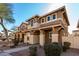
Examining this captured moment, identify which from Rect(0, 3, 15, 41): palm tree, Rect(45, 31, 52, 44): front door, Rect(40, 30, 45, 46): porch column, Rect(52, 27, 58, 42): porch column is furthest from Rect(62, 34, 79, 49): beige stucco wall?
Rect(0, 3, 15, 41): palm tree

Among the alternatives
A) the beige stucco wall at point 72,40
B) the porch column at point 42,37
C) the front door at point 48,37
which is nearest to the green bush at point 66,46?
the beige stucco wall at point 72,40

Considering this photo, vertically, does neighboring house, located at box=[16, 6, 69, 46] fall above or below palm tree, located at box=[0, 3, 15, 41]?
below

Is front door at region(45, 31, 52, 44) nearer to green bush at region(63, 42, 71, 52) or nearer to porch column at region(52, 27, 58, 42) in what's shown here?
porch column at region(52, 27, 58, 42)

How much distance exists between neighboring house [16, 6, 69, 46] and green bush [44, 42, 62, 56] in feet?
0.40

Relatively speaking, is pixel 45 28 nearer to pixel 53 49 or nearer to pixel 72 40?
pixel 53 49

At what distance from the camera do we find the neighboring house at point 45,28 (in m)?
4.21

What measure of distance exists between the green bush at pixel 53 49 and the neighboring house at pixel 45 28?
12 cm

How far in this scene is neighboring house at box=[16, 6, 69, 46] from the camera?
13.8 feet

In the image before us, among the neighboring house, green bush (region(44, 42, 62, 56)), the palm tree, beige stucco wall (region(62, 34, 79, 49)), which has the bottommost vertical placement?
green bush (region(44, 42, 62, 56))

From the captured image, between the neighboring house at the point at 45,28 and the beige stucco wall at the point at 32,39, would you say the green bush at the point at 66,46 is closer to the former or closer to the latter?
the neighboring house at the point at 45,28

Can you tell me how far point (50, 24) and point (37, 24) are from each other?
0.40 metres

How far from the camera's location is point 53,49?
416cm

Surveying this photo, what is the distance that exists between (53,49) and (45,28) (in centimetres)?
61

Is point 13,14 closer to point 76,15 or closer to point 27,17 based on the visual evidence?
point 27,17
